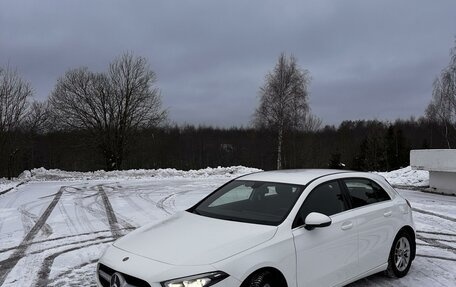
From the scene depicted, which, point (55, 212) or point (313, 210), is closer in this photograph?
point (313, 210)

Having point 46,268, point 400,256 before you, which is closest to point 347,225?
point 400,256

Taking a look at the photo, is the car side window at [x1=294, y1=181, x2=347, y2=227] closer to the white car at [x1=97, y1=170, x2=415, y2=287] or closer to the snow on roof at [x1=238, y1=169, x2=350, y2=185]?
the white car at [x1=97, y1=170, x2=415, y2=287]

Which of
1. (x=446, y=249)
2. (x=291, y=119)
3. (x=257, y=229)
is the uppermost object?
(x=291, y=119)

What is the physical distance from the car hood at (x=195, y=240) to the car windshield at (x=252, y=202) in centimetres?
23

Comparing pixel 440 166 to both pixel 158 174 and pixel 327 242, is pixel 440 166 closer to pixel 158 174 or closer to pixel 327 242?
pixel 327 242

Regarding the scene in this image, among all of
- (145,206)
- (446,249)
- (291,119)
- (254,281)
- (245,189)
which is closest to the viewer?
(254,281)

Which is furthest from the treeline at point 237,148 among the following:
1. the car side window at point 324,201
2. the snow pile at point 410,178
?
the car side window at point 324,201

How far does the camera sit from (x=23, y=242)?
8.38 meters

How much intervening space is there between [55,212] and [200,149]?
74350 millimetres

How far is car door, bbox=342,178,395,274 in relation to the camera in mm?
5270

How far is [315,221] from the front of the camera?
4453mm

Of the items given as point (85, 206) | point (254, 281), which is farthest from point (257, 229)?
point (85, 206)

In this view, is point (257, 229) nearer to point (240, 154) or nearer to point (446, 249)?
point (446, 249)

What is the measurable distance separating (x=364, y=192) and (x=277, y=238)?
204 centimetres
